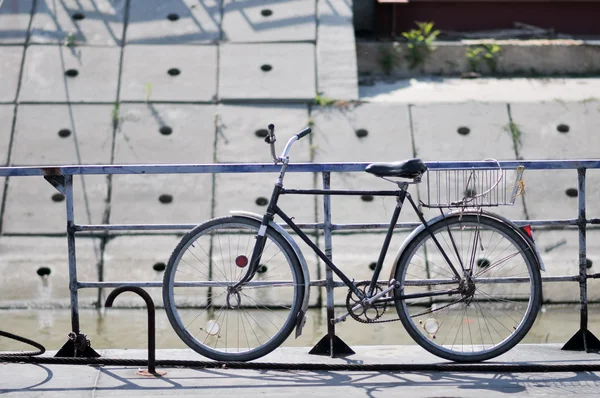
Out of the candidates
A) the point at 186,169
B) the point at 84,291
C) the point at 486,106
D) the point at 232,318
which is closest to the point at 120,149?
the point at 84,291

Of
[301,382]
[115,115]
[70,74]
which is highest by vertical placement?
[70,74]

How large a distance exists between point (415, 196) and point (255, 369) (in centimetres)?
476

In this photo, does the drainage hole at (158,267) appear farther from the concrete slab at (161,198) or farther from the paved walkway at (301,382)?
the paved walkway at (301,382)

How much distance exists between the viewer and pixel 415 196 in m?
10.1

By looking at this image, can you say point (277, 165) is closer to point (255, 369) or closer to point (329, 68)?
point (255, 369)

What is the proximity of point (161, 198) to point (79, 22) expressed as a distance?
129 inches

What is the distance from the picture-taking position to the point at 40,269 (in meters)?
9.52

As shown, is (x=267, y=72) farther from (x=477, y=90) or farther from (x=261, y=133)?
(x=477, y=90)

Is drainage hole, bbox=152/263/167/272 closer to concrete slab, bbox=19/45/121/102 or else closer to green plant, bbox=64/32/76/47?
concrete slab, bbox=19/45/121/102

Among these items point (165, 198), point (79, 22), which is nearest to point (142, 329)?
point (165, 198)

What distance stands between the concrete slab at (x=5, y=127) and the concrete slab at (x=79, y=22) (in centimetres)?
130

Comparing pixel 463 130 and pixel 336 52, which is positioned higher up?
pixel 336 52

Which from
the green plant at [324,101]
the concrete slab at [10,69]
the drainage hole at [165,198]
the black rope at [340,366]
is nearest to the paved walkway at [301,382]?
the black rope at [340,366]

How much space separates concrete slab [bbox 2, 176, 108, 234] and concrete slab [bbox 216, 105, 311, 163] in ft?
4.36
